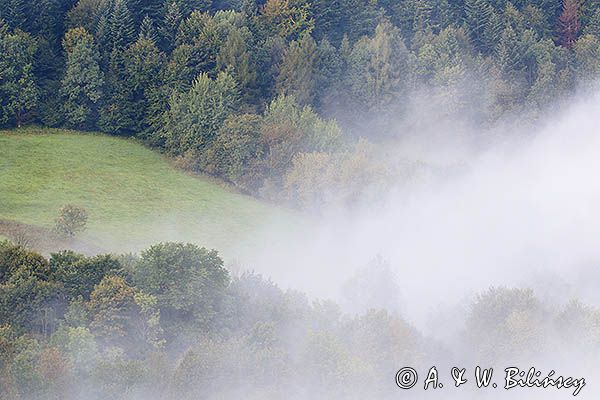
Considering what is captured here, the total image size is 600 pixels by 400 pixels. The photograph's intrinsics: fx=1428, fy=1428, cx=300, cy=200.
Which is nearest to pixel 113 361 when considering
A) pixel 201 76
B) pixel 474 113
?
pixel 201 76

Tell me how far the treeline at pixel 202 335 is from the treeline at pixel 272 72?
24.9 m

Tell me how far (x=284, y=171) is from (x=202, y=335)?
3097 cm

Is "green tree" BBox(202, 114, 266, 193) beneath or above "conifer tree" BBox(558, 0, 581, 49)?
beneath

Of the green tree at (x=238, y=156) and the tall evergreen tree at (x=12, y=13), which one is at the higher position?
the tall evergreen tree at (x=12, y=13)

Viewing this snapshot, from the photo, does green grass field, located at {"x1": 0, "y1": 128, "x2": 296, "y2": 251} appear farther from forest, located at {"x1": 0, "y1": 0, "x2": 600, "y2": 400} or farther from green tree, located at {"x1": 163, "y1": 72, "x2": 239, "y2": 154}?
green tree, located at {"x1": 163, "y1": 72, "x2": 239, "y2": 154}

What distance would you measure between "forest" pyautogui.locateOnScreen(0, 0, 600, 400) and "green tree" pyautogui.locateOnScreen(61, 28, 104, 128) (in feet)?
0.52

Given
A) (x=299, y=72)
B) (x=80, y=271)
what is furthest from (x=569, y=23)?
(x=80, y=271)

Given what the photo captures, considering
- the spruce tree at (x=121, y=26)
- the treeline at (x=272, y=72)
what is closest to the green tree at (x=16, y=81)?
the treeline at (x=272, y=72)

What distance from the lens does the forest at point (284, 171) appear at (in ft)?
212

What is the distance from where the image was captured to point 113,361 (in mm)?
62875

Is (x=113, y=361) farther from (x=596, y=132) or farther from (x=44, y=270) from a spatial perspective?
(x=596, y=132)

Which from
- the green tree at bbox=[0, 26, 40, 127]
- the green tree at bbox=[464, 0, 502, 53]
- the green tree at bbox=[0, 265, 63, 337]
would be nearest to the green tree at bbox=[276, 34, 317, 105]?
the green tree at bbox=[0, 26, 40, 127]

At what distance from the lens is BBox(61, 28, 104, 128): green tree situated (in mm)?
97956

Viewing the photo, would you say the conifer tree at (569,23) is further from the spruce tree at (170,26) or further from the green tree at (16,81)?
the green tree at (16,81)
